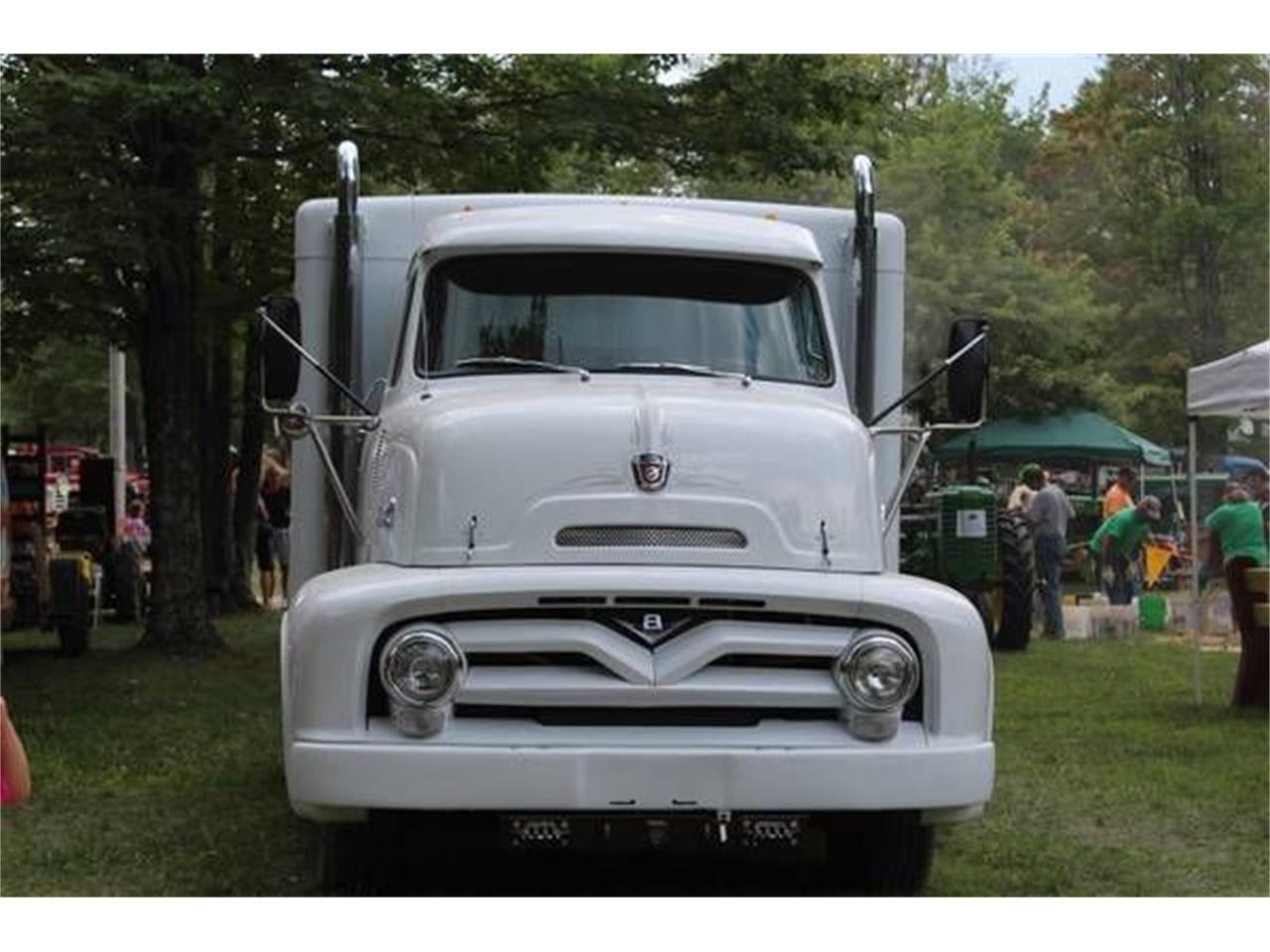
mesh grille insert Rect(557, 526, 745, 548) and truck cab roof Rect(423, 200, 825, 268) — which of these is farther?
truck cab roof Rect(423, 200, 825, 268)

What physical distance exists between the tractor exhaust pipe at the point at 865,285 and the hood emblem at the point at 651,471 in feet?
5.81

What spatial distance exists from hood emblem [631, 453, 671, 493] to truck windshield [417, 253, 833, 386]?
929 mm

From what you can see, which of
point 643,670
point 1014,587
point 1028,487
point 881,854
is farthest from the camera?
point 1028,487

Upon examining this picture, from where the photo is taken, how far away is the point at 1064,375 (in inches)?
1417

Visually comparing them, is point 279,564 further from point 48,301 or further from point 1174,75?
point 1174,75

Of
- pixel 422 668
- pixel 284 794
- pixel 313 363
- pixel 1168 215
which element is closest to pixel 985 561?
pixel 284 794

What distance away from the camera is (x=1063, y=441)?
3475 centimetres

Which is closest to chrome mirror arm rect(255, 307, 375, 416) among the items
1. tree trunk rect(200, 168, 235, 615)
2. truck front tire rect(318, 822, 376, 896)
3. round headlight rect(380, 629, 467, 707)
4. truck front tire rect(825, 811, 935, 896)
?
round headlight rect(380, 629, 467, 707)

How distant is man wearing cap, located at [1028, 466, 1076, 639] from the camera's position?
1972 cm

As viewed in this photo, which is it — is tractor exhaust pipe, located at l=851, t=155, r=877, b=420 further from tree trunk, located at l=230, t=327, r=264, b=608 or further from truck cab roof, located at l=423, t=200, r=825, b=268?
tree trunk, located at l=230, t=327, r=264, b=608

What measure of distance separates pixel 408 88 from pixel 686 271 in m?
6.84

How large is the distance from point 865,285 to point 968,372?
2.44ft

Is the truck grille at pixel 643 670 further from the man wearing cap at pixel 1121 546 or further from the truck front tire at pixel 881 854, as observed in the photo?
the man wearing cap at pixel 1121 546

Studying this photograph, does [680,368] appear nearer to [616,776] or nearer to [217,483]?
[616,776]
